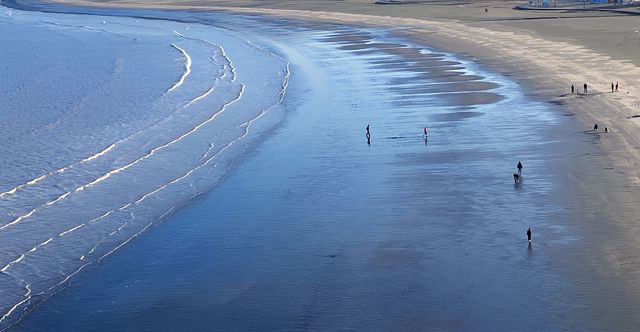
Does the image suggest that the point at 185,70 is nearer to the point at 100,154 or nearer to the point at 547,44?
the point at 547,44

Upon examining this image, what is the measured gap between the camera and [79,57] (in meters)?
56.0

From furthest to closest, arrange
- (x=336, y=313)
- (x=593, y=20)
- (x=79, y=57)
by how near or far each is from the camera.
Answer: (x=593, y=20)
(x=79, y=57)
(x=336, y=313)

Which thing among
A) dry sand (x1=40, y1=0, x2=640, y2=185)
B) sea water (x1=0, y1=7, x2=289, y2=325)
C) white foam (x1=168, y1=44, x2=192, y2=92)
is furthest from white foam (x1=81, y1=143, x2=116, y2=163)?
dry sand (x1=40, y1=0, x2=640, y2=185)

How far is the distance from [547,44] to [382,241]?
32.5 meters

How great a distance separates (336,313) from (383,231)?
4198 mm

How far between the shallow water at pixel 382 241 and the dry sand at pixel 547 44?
1171 mm

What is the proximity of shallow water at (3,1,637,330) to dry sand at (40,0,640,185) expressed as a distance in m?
1.17

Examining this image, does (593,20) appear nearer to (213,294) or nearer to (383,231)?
(383,231)

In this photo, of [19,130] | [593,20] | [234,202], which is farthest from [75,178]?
[593,20]

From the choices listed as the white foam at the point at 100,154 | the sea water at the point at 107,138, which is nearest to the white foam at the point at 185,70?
the sea water at the point at 107,138

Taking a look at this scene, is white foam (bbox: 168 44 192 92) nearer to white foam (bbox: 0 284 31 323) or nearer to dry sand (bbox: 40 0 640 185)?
dry sand (bbox: 40 0 640 185)

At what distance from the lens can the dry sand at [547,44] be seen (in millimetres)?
28734

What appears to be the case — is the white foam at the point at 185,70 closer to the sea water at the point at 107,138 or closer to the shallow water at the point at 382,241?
the sea water at the point at 107,138

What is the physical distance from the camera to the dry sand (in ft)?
94.3
